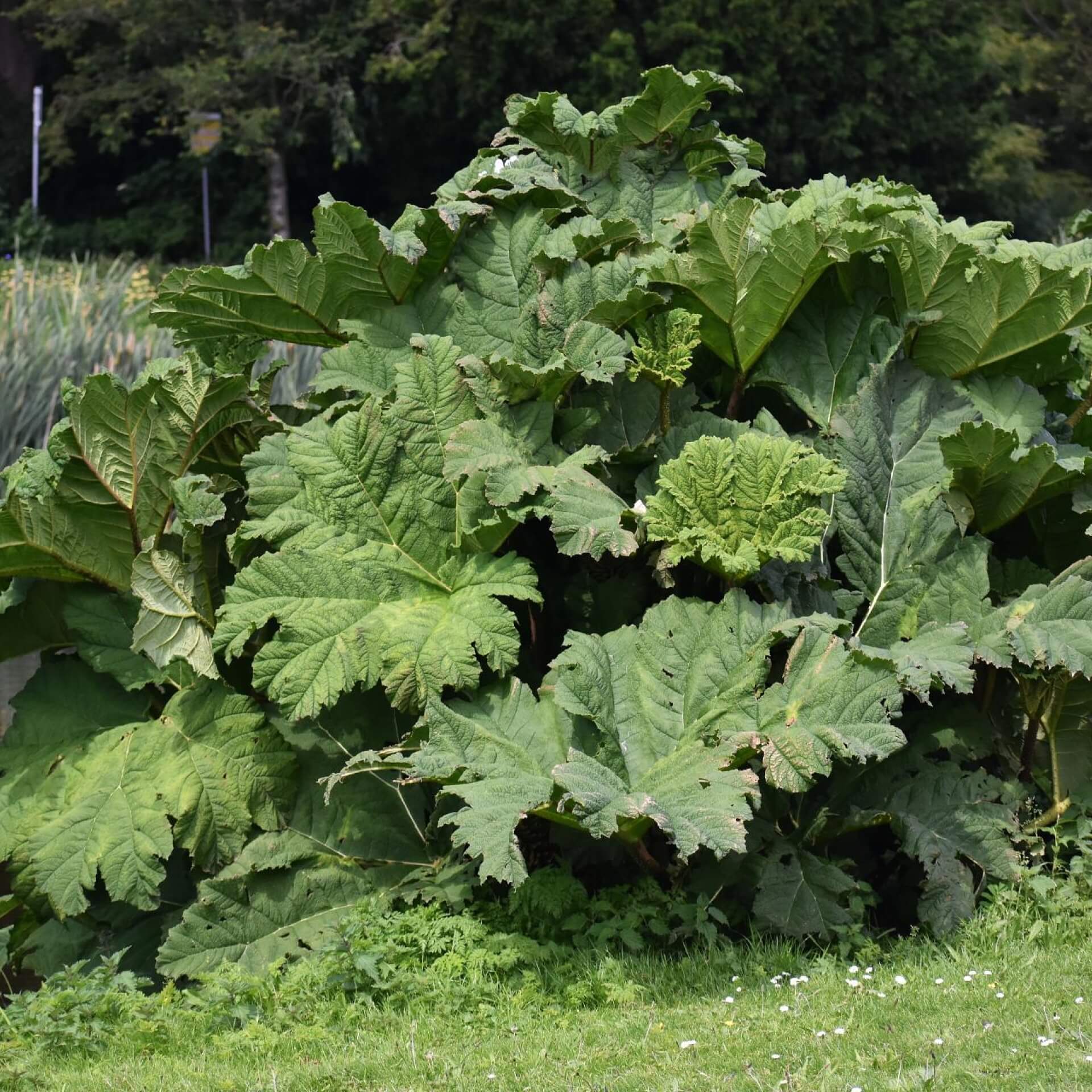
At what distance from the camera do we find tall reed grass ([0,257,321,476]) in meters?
7.47

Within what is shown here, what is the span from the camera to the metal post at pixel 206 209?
21141 millimetres

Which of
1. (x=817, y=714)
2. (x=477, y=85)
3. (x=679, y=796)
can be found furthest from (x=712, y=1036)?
(x=477, y=85)

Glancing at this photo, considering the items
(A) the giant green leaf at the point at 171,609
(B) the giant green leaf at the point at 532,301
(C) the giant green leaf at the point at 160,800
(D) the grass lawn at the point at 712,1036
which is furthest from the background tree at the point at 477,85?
(D) the grass lawn at the point at 712,1036

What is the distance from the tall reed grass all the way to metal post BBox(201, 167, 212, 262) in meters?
12.5

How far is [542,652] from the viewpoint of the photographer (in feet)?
13.6

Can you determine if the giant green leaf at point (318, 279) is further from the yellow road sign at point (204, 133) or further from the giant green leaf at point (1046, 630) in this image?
the yellow road sign at point (204, 133)

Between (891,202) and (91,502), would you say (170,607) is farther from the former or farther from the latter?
(891,202)

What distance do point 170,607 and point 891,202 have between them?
7.80ft

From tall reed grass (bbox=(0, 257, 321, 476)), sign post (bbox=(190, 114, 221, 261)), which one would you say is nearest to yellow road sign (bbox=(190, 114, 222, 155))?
sign post (bbox=(190, 114, 221, 261))

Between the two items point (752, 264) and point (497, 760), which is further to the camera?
point (752, 264)

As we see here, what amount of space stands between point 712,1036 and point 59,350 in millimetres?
6018

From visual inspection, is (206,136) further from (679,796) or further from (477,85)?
(679,796)

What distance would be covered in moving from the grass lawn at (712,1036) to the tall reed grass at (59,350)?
421 centimetres

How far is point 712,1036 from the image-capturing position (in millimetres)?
2979
